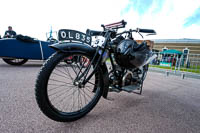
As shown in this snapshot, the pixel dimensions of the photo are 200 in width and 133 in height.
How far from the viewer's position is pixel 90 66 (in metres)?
1.13

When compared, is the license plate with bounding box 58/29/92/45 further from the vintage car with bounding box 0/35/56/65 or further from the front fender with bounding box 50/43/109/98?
the vintage car with bounding box 0/35/56/65

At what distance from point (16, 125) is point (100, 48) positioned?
1000 mm

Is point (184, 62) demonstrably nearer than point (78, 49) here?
No

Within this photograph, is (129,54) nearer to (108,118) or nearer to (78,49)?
(78,49)

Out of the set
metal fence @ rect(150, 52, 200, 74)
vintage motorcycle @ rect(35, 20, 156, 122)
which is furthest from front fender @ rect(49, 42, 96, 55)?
metal fence @ rect(150, 52, 200, 74)

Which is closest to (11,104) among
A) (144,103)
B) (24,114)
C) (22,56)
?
(24,114)

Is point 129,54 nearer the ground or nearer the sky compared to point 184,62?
nearer the sky

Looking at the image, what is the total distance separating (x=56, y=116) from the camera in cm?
89

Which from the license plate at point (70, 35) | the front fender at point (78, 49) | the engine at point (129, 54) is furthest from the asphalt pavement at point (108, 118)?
the license plate at point (70, 35)

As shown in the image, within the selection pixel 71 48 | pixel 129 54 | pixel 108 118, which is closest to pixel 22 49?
pixel 71 48

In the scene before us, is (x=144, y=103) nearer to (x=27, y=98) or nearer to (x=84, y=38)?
(x=84, y=38)

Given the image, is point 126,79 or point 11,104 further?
point 126,79

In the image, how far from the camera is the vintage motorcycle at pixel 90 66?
86 centimetres

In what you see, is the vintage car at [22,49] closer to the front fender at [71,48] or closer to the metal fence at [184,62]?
the front fender at [71,48]
